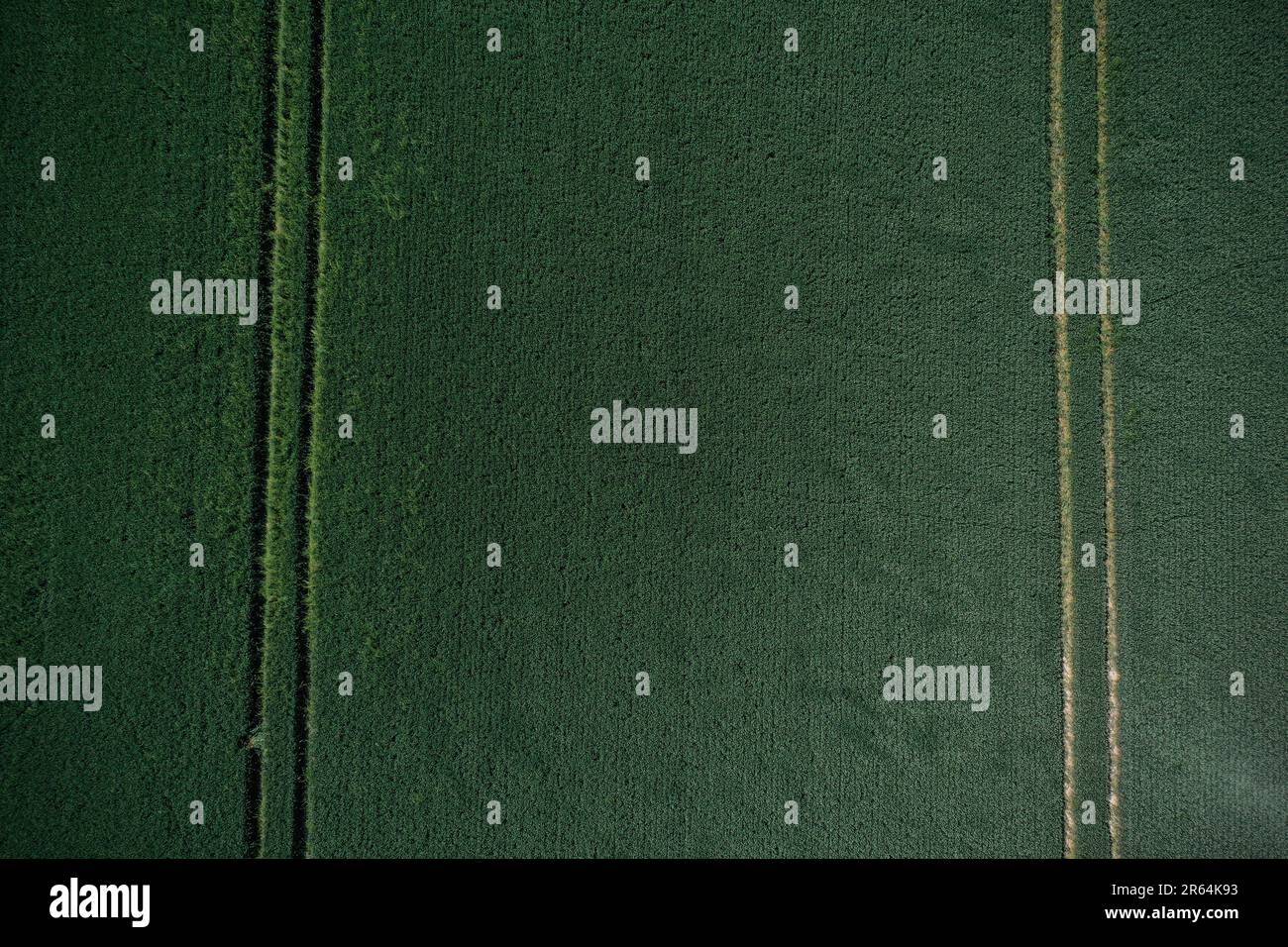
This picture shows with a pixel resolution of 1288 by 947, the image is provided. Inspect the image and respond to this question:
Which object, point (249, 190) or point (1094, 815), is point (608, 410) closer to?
point (249, 190)

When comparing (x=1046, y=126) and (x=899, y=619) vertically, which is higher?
(x=1046, y=126)

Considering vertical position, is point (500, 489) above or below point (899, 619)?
above

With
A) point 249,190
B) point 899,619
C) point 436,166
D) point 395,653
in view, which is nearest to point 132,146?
point 249,190

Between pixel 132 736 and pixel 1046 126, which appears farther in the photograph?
pixel 1046 126
